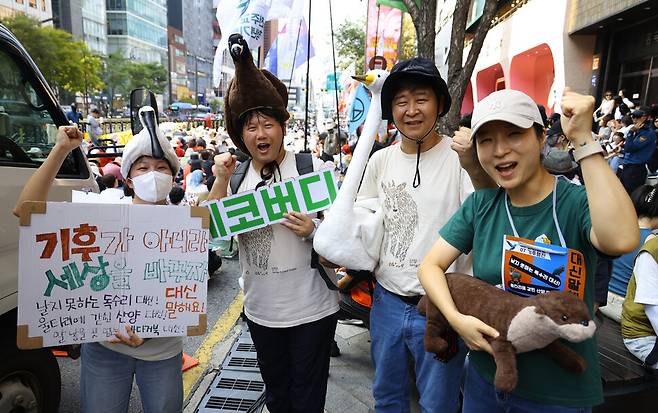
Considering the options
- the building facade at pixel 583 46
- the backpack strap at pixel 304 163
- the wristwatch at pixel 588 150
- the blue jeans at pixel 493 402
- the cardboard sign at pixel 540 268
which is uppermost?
the building facade at pixel 583 46

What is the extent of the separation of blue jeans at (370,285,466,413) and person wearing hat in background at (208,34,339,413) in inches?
11.7

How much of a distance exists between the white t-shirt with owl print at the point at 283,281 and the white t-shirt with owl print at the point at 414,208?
1.13ft

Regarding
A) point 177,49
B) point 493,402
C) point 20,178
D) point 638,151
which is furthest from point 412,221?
point 177,49

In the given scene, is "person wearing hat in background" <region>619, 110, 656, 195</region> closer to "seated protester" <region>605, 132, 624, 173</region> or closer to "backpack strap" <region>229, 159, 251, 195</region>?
"seated protester" <region>605, 132, 624, 173</region>

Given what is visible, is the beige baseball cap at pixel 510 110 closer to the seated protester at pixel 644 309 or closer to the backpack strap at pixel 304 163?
the backpack strap at pixel 304 163

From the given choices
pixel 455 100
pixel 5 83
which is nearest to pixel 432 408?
pixel 5 83

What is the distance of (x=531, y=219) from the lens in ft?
4.63

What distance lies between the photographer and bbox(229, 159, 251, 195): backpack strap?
7.29 feet

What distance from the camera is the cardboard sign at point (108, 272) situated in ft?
5.82

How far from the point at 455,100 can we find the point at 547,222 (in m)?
3.88

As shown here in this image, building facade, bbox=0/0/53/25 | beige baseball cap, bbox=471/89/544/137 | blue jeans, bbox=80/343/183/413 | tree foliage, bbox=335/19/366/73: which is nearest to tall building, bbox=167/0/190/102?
building facade, bbox=0/0/53/25

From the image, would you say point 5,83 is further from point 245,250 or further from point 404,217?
point 404,217

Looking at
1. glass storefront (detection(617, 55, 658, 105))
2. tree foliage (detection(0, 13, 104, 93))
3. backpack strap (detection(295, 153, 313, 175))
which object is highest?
tree foliage (detection(0, 13, 104, 93))

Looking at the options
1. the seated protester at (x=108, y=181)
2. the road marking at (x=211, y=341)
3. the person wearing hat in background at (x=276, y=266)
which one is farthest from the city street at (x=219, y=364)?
the seated protester at (x=108, y=181)
